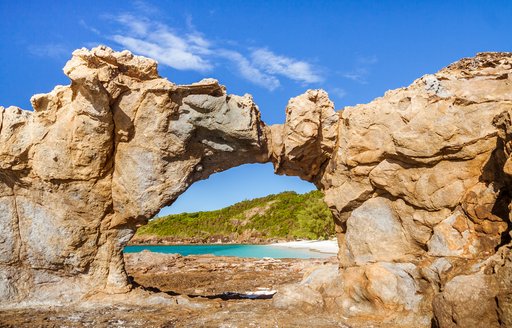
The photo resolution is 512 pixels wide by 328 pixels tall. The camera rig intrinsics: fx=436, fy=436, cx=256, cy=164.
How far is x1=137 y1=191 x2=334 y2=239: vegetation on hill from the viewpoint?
228 feet

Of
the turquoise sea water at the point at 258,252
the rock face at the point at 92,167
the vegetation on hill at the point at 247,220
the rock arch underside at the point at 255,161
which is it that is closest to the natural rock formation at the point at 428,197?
the rock arch underside at the point at 255,161

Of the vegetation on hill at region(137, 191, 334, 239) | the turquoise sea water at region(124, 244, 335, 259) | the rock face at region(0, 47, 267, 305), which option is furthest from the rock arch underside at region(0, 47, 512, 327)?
the vegetation on hill at region(137, 191, 334, 239)

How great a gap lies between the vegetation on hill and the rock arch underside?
40969 millimetres

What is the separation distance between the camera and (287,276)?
66.9ft

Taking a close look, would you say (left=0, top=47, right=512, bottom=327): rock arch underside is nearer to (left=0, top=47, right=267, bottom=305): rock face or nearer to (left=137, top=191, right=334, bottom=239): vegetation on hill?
(left=0, top=47, right=267, bottom=305): rock face

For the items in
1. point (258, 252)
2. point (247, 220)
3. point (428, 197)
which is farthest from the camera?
point (247, 220)

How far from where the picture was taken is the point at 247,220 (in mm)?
77938

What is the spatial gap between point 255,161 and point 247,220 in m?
65.1

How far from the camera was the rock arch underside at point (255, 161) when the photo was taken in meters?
9.44

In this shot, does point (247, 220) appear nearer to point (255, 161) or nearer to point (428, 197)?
point (255, 161)

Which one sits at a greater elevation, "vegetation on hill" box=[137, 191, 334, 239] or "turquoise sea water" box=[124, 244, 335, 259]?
"vegetation on hill" box=[137, 191, 334, 239]

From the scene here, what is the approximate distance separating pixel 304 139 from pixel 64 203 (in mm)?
6917

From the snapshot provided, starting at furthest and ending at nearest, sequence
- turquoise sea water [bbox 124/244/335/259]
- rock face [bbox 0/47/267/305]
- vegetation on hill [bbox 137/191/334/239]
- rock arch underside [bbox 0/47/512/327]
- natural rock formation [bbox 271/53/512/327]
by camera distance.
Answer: vegetation on hill [bbox 137/191/334/239] < turquoise sea water [bbox 124/244/335/259] < rock face [bbox 0/47/267/305] < rock arch underside [bbox 0/47/512/327] < natural rock formation [bbox 271/53/512/327]

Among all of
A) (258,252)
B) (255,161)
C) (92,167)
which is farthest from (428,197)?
(258,252)
